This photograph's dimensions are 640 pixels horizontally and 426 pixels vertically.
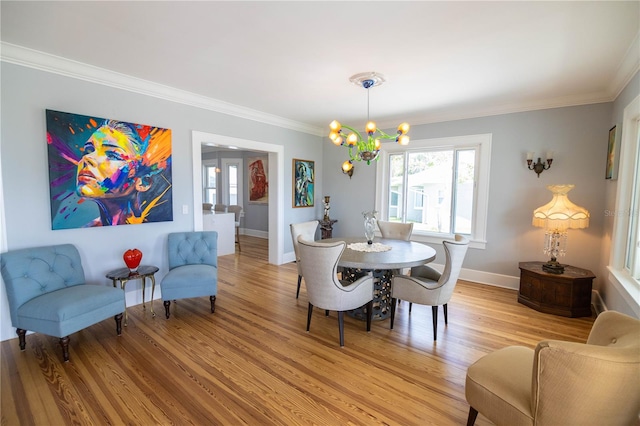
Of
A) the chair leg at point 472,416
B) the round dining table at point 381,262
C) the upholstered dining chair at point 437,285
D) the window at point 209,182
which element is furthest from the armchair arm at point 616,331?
the window at point 209,182

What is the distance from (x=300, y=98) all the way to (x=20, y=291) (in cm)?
349

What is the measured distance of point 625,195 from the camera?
2.86m

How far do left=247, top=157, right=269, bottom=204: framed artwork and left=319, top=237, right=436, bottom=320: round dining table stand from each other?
16.0 feet

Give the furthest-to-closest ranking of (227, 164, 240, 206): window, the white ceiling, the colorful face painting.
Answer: (227, 164, 240, 206): window
the colorful face painting
the white ceiling

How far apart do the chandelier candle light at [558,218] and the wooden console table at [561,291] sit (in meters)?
0.14

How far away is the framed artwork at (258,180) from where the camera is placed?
26.2 ft

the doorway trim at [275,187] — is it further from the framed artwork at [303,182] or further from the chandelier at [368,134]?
the chandelier at [368,134]

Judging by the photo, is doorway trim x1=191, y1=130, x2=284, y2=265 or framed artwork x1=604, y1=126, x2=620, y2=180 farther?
doorway trim x1=191, y1=130, x2=284, y2=265

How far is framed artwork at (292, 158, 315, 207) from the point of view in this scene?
559 centimetres

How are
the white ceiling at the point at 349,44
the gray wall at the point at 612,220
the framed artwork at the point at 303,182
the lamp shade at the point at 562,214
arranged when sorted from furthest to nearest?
1. the framed artwork at the point at 303,182
2. the lamp shade at the point at 562,214
3. the gray wall at the point at 612,220
4. the white ceiling at the point at 349,44

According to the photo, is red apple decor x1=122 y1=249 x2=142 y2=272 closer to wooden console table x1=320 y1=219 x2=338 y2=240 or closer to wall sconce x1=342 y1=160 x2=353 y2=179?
wall sconce x1=342 y1=160 x2=353 y2=179

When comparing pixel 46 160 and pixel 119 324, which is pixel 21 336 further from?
pixel 46 160

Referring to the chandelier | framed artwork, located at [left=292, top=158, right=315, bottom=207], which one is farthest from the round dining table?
framed artwork, located at [left=292, top=158, right=315, bottom=207]

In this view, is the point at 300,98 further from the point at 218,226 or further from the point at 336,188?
the point at 218,226
